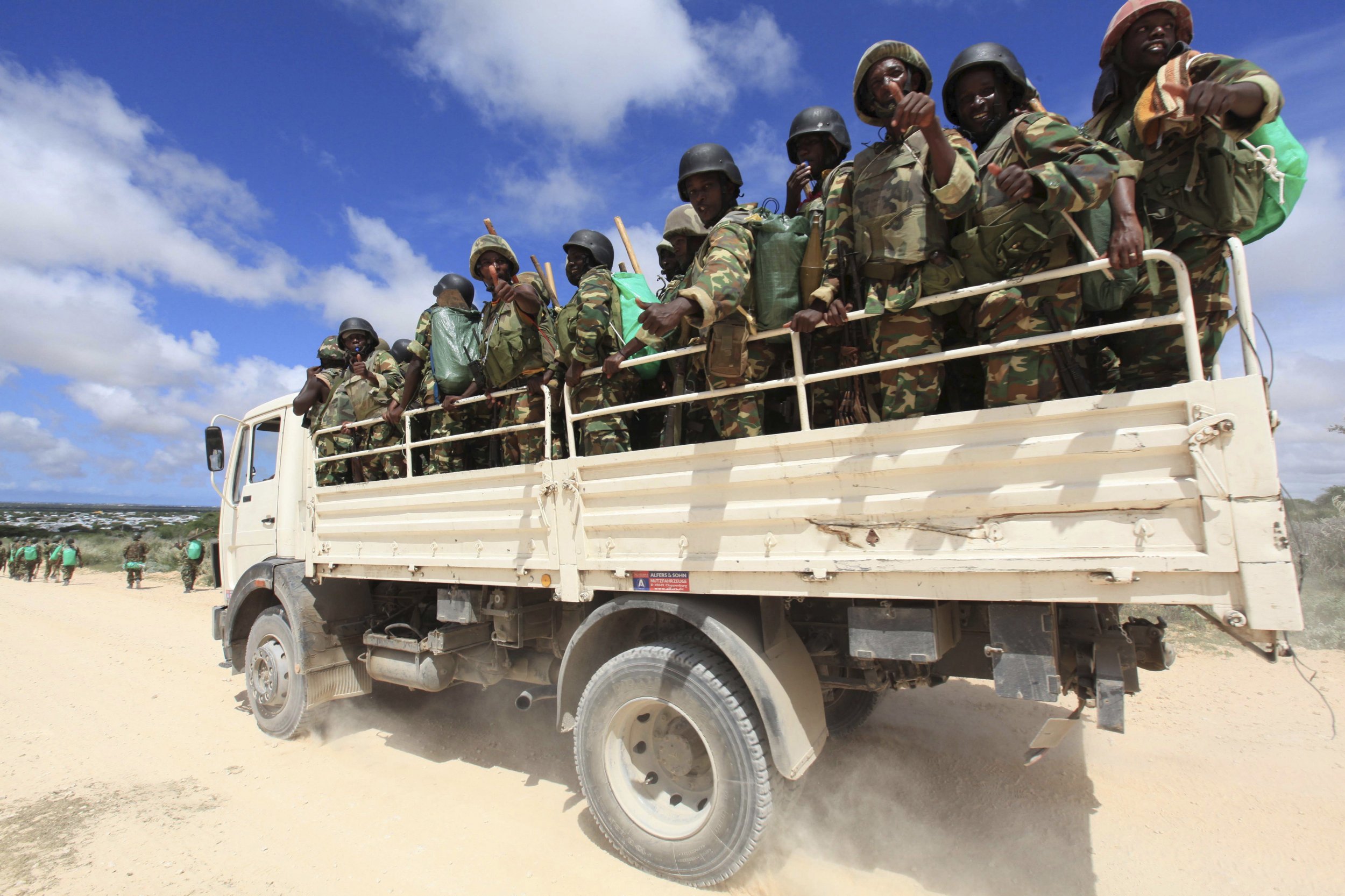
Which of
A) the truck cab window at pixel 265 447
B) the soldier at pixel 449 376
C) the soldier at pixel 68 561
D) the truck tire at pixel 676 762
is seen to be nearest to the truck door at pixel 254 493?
the truck cab window at pixel 265 447

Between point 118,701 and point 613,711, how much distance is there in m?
5.69

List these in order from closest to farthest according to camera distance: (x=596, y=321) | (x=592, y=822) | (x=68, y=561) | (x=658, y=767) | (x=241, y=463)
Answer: (x=658, y=767) → (x=596, y=321) → (x=592, y=822) → (x=241, y=463) → (x=68, y=561)

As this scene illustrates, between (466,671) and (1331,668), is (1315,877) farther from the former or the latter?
(466,671)

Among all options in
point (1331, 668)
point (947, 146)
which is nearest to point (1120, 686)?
point (947, 146)

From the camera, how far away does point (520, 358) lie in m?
3.89

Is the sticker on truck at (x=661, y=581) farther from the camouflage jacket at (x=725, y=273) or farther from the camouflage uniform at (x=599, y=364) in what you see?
the camouflage jacket at (x=725, y=273)

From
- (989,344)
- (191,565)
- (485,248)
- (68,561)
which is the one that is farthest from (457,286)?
(68,561)

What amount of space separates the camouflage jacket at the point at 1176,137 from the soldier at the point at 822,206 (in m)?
0.95

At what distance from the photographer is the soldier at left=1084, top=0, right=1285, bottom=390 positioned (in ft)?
6.73

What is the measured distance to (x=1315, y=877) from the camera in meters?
2.90

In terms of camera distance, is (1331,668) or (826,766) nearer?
(826,766)

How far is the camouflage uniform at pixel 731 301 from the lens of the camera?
261cm

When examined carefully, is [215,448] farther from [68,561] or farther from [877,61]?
[68,561]

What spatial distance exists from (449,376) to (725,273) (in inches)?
85.0
